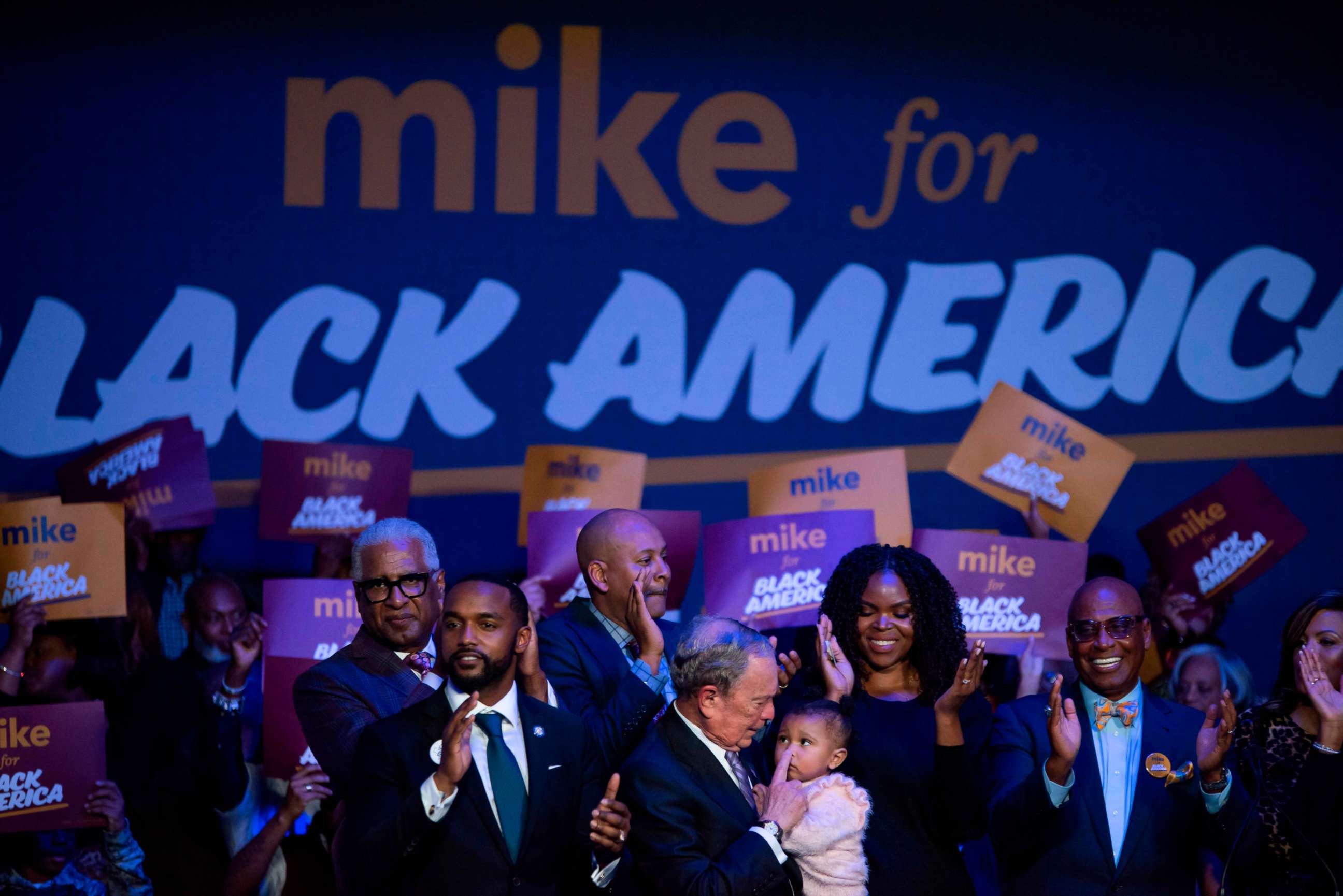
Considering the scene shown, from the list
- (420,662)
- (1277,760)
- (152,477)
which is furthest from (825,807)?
(152,477)

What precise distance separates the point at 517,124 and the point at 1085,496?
3.04 metres

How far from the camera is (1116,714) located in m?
3.49

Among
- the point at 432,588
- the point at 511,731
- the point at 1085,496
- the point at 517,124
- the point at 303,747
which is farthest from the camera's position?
the point at 517,124

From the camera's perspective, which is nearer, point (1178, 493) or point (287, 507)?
point (287, 507)

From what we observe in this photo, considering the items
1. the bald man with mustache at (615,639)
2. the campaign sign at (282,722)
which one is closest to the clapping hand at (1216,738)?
the bald man with mustache at (615,639)

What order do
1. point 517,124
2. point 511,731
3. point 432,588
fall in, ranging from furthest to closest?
point 517,124 < point 432,588 < point 511,731

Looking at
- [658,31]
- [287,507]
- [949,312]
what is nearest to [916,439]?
[949,312]

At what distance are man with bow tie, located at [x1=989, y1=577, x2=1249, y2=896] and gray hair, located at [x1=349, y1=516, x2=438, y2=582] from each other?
4.81 ft

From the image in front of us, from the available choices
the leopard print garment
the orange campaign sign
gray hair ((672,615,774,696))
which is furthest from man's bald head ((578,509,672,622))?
the orange campaign sign

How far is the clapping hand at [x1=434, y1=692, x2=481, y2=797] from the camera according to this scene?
2.85m

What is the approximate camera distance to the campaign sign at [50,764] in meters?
4.40

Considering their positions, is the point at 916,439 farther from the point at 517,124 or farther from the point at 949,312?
the point at 517,124

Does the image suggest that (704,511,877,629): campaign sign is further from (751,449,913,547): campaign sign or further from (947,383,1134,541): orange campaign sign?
(947,383,1134,541): orange campaign sign

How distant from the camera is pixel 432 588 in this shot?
360 cm
